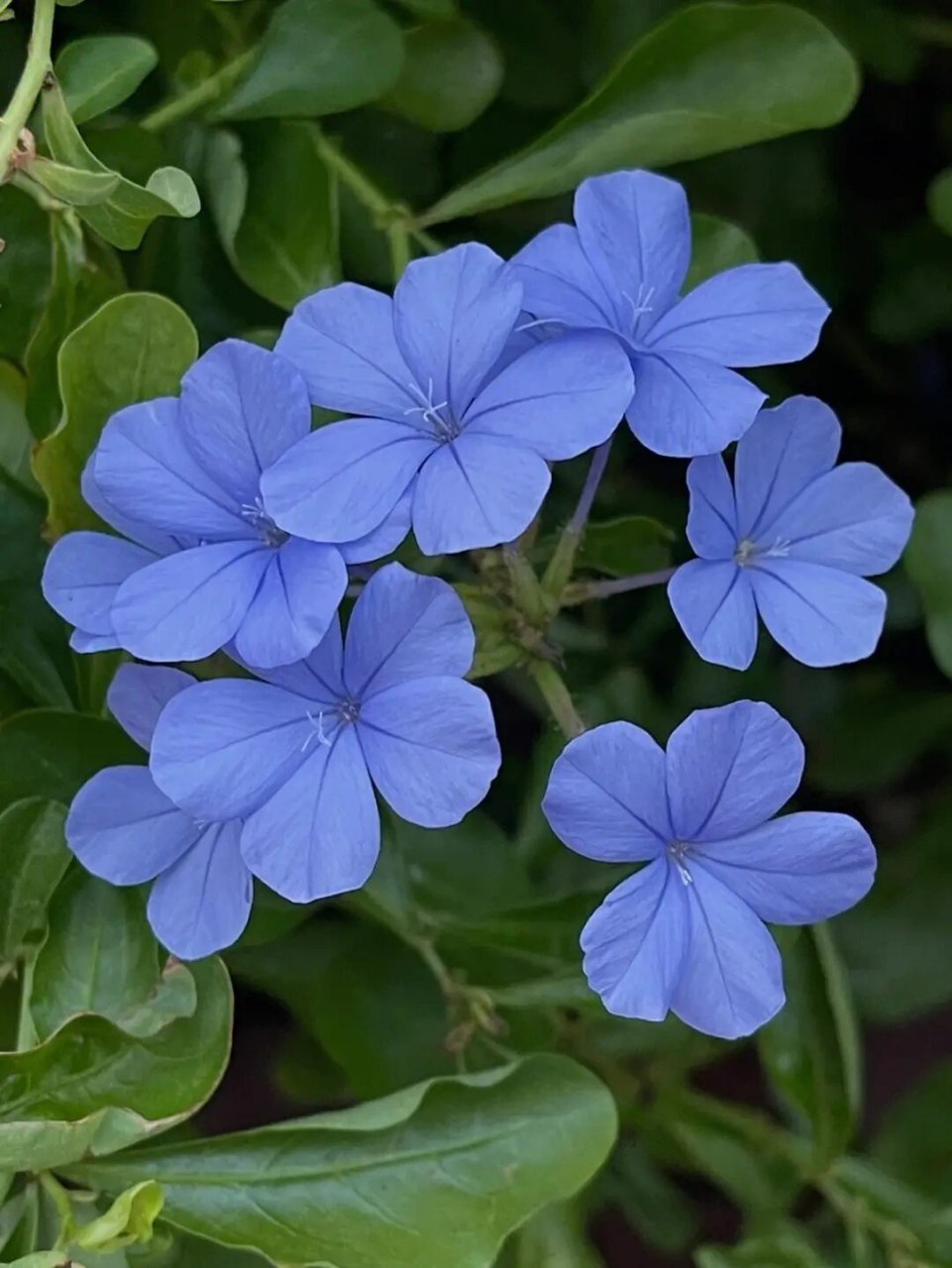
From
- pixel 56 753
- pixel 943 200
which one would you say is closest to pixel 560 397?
pixel 56 753

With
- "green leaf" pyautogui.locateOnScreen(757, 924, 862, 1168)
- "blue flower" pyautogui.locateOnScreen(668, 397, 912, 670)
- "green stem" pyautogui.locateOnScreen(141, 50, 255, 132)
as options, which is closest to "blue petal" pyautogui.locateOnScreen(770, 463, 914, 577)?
"blue flower" pyautogui.locateOnScreen(668, 397, 912, 670)

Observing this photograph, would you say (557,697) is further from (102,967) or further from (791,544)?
(102,967)

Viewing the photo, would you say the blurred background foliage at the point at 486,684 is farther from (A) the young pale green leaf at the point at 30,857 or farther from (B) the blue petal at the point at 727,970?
(B) the blue petal at the point at 727,970

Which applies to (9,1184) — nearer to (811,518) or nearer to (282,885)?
(282,885)

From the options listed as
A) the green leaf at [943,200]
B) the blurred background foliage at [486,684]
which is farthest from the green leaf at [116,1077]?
the green leaf at [943,200]

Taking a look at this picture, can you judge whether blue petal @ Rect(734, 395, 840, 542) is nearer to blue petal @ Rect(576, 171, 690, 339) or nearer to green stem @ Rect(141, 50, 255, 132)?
blue petal @ Rect(576, 171, 690, 339)

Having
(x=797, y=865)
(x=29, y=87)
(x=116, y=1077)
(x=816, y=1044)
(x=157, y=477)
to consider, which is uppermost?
(x=29, y=87)
